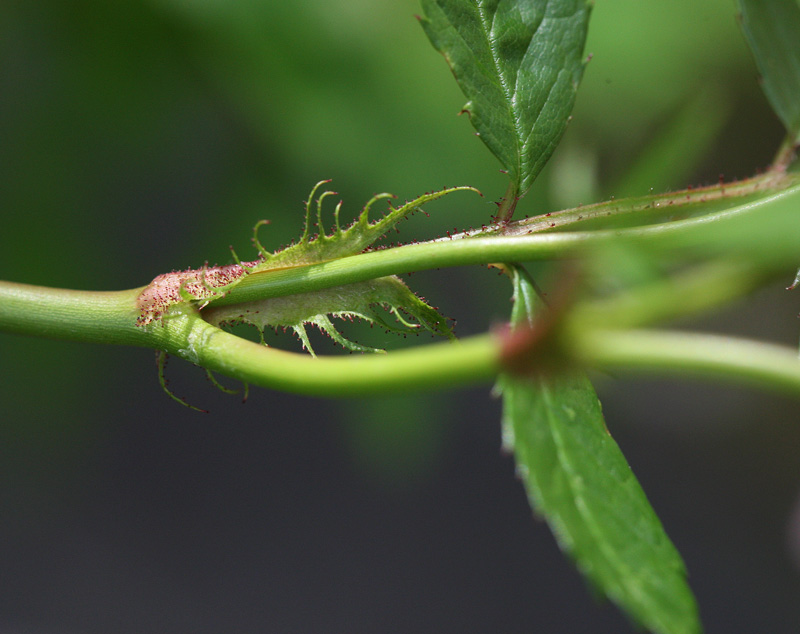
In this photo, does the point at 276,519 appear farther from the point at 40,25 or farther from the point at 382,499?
the point at 40,25

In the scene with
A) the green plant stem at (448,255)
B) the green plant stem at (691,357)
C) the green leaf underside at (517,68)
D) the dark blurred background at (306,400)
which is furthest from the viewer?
the dark blurred background at (306,400)

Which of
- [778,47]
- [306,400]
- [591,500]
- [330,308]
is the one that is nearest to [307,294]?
[330,308]

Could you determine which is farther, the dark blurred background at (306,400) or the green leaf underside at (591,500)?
the dark blurred background at (306,400)

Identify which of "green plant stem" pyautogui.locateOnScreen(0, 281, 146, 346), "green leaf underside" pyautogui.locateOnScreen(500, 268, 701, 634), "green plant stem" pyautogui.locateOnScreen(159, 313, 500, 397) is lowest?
"green leaf underside" pyautogui.locateOnScreen(500, 268, 701, 634)

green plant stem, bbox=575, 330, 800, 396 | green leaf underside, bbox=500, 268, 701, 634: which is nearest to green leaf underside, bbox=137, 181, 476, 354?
green leaf underside, bbox=500, 268, 701, 634

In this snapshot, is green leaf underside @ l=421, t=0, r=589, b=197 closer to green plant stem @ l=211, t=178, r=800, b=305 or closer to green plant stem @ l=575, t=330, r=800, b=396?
green plant stem @ l=211, t=178, r=800, b=305

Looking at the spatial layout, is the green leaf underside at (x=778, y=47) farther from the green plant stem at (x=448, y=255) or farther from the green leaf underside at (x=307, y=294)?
the green leaf underside at (x=307, y=294)

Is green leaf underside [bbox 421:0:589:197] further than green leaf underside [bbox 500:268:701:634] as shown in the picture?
Yes

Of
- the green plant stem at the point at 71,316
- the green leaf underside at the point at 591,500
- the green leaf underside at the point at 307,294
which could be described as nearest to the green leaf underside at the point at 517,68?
the green leaf underside at the point at 307,294
